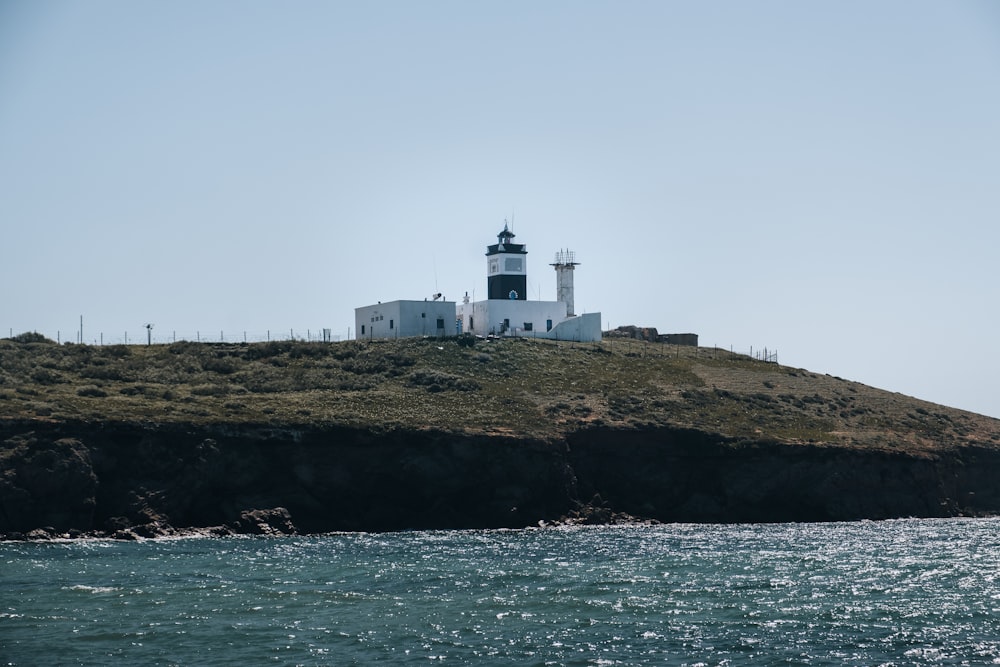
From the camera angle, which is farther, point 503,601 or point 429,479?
point 429,479

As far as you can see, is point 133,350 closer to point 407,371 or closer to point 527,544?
point 407,371

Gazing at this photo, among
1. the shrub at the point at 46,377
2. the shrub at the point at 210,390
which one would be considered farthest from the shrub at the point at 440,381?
the shrub at the point at 46,377

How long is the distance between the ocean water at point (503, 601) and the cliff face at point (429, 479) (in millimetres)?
3923

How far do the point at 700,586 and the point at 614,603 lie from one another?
189 inches

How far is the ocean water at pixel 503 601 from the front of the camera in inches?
1340

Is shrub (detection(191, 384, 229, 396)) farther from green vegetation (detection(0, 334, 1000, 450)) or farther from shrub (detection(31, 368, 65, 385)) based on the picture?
shrub (detection(31, 368, 65, 385))

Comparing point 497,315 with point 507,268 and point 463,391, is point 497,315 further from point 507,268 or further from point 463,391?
point 463,391

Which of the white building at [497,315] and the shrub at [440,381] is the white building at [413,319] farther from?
the shrub at [440,381]

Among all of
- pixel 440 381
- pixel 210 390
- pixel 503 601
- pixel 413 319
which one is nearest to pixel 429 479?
pixel 210 390

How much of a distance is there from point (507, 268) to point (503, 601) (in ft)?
206

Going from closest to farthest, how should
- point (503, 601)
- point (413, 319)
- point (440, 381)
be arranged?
1. point (503, 601)
2. point (440, 381)
3. point (413, 319)

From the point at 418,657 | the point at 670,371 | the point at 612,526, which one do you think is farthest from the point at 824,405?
the point at 418,657

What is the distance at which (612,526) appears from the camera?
6688 centimetres

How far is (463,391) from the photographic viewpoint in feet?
267
